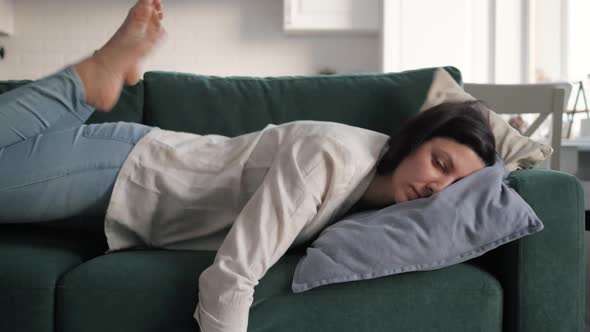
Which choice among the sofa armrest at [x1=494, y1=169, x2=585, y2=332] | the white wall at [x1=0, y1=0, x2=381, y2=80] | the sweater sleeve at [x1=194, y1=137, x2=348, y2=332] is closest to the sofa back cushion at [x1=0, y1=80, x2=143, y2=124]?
the sweater sleeve at [x1=194, y1=137, x2=348, y2=332]

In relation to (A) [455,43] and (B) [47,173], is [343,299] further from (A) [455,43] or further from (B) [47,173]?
(A) [455,43]

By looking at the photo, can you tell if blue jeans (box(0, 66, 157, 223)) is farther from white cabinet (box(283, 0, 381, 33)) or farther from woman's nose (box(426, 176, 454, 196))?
white cabinet (box(283, 0, 381, 33))

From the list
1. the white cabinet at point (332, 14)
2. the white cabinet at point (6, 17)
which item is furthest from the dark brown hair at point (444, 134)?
the white cabinet at point (6, 17)

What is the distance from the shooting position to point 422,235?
128 cm

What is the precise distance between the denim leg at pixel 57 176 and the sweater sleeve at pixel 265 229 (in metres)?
0.46

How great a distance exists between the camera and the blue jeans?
1542 millimetres

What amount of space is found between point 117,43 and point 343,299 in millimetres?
886

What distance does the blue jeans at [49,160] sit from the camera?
1542mm

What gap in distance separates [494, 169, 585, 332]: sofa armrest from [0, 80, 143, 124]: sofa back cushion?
120 centimetres

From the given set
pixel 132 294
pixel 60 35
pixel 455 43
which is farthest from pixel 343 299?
pixel 60 35

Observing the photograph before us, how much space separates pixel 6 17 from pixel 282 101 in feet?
10.1

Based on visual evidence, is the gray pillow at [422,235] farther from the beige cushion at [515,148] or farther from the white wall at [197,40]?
the white wall at [197,40]

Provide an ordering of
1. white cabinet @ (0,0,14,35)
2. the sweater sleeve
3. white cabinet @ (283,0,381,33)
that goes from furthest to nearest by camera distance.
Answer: white cabinet @ (0,0,14,35) → white cabinet @ (283,0,381,33) → the sweater sleeve

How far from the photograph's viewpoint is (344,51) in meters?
4.46
